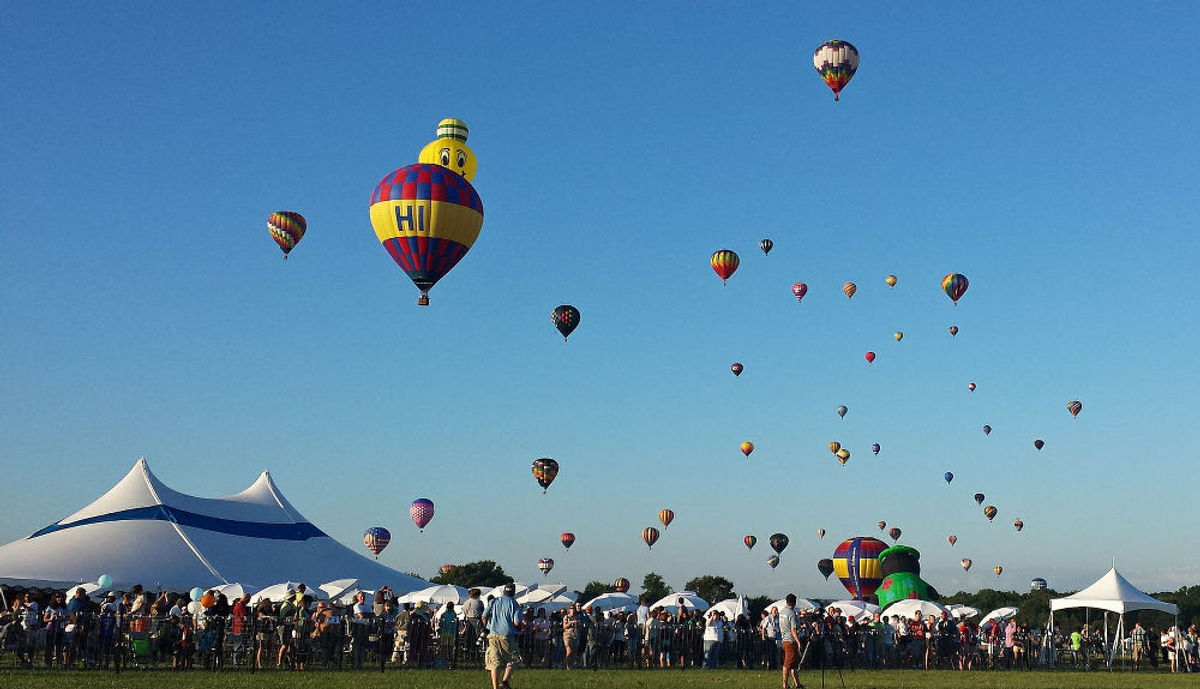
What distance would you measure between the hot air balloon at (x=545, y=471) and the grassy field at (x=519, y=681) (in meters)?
29.8

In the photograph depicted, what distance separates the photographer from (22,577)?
141 ft

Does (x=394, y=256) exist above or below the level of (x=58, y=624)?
above

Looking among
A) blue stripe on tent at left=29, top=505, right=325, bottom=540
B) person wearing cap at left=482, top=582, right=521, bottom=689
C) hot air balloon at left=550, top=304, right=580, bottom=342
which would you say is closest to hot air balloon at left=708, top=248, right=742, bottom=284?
hot air balloon at left=550, top=304, right=580, bottom=342

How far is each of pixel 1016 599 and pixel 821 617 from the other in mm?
75436

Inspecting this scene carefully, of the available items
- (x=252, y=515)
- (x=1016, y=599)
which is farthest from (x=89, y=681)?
(x=1016, y=599)

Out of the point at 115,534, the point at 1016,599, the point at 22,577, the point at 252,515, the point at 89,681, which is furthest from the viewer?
the point at 1016,599

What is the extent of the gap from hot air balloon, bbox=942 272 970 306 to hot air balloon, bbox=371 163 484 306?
1100 inches

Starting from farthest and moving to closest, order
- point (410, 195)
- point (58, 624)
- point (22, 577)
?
point (22, 577) < point (410, 195) < point (58, 624)

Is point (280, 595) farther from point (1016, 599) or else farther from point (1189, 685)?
point (1016, 599)

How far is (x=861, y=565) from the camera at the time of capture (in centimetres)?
6138

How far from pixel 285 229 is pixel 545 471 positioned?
16721 mm

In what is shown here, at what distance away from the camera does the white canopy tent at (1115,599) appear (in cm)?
3778

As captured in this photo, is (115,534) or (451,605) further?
(115,534)

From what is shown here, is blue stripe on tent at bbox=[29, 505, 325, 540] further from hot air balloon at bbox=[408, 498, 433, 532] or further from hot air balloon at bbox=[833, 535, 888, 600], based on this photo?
hot air balloon at bbox=[833, 535, 888, 600]
